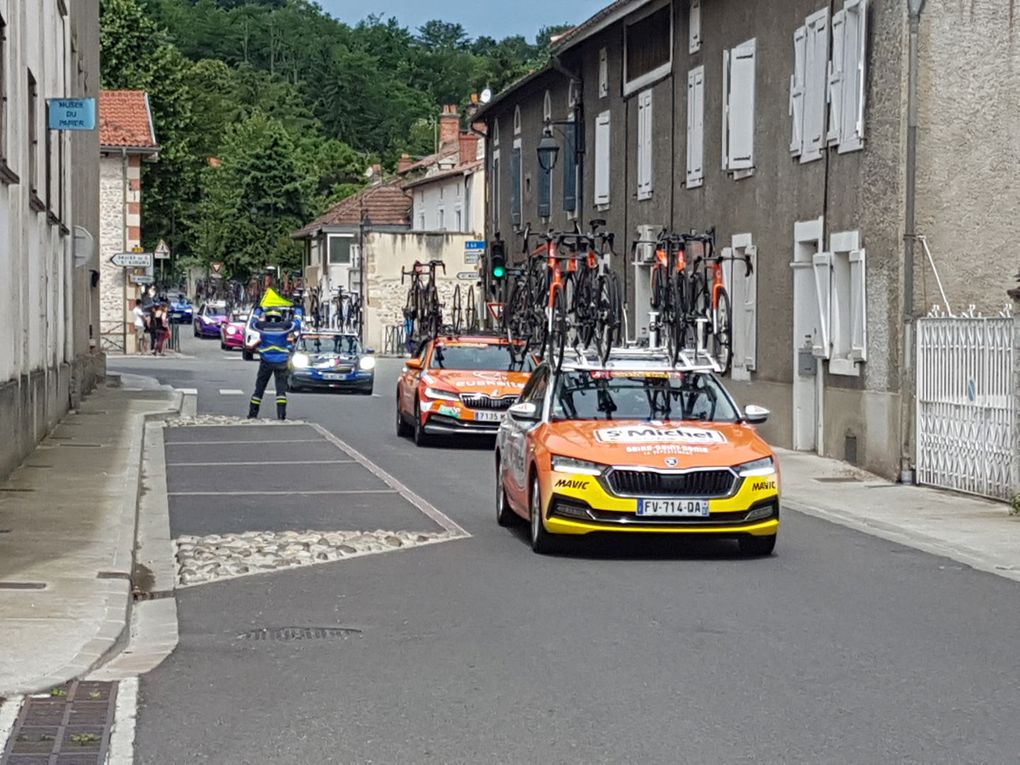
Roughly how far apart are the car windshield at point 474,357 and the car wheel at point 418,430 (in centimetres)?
86

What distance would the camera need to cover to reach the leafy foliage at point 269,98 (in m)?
74.8

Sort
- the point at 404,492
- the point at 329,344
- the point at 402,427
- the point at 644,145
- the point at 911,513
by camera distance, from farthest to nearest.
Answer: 1. the point at 329,344
2. the point at 644,145
3. the point at 402,427
4. the point at 404,492
5. the point at 911,513

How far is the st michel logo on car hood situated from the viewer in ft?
43.8

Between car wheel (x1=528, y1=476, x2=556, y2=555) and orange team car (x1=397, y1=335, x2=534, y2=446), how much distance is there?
31.5 feet

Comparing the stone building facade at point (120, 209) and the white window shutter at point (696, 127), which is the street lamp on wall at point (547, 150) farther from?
the stone building facade at point (120, 209)

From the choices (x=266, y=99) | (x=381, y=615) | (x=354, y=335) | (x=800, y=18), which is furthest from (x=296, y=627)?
(x=266, y=99)

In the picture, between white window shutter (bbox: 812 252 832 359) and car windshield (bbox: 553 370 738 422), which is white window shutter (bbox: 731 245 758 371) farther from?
car windshield (bbox: 553 370 738 422)

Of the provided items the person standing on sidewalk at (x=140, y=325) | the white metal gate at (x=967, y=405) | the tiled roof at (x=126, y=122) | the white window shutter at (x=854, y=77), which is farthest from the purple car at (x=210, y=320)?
the white metal gate at (x=967, y=405)

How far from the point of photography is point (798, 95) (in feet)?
80.1

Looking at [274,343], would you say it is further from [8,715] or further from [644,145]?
[8,715]

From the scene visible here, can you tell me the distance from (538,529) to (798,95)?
497 inches

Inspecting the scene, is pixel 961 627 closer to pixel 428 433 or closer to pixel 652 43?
pixel 428 433

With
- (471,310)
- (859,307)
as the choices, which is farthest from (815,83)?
(471,310)

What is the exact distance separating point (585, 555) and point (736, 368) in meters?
14.3
